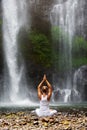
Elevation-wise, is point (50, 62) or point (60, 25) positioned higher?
point (60, 25)

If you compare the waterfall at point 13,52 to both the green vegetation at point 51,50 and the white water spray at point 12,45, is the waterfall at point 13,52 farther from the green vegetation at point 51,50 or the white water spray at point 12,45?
the green vegetation at point 51,50

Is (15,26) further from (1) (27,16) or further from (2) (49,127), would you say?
(2) (49,127)

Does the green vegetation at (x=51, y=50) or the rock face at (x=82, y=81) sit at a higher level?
the green vegetation at (x=51, y=50)

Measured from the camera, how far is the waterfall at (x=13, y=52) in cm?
3058

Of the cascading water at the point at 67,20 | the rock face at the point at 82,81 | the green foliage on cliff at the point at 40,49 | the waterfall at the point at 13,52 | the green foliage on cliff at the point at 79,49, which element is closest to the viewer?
the rock face at the point at 82,81

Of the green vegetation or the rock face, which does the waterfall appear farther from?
the rock face

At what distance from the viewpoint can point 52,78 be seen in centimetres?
3119

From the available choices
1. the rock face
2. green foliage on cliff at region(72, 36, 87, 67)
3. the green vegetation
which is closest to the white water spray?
the green vegetation

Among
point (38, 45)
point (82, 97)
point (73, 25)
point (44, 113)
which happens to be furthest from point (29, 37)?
point (44, 113)

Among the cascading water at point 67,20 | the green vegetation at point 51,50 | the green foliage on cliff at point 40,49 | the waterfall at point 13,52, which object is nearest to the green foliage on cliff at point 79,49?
the green vegetation at point 51,50

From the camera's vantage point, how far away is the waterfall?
3058 cm

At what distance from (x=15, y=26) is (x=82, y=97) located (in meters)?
8.78

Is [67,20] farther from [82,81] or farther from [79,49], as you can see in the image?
[82,81]

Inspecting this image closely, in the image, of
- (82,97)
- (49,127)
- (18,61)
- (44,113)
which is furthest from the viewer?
(18,61)
